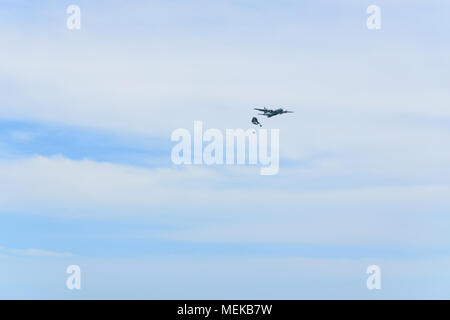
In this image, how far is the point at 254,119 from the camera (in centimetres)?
9631
